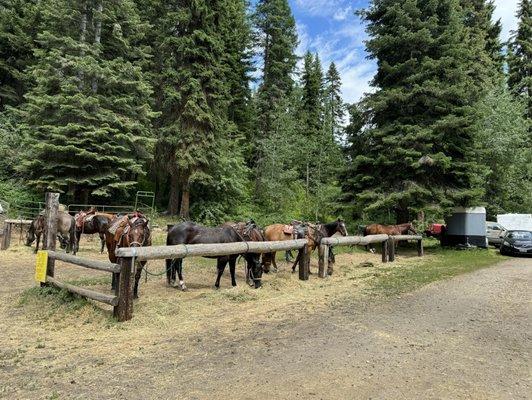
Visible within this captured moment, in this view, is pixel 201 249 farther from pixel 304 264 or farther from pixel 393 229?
pixel 393 229

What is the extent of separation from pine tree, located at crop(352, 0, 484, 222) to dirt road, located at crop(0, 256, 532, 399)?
11350 millimetres

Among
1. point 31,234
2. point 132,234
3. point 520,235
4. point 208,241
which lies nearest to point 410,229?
point 520,235

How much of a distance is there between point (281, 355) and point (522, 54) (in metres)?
43.3

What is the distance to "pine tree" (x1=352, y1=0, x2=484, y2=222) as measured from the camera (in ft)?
59.8

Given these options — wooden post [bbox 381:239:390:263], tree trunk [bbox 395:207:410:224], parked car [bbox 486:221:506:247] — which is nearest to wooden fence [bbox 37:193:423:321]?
wooden post [bbox 381:239:390:263]

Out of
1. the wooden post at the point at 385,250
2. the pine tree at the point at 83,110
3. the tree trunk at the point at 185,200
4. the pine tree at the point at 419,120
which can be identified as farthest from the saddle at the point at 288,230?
the tree trunk at the point at 185,200

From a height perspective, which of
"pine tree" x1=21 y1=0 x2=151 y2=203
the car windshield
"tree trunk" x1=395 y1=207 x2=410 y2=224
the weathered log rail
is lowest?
the weathered log rail

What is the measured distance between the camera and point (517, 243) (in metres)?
18.8

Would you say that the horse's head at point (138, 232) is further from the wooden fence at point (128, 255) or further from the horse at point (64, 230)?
the horse at point (64, 230)

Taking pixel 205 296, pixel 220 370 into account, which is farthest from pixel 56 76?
pixel 220 370

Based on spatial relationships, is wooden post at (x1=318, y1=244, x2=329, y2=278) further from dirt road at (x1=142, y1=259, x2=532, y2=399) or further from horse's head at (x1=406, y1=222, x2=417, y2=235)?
horse's head at (x1=406, y1=222, x2=417, y2=235)

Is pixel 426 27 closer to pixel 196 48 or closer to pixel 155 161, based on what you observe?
pixel 196 48

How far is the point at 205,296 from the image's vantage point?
27.4 ft

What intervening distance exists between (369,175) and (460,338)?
14.1 m
